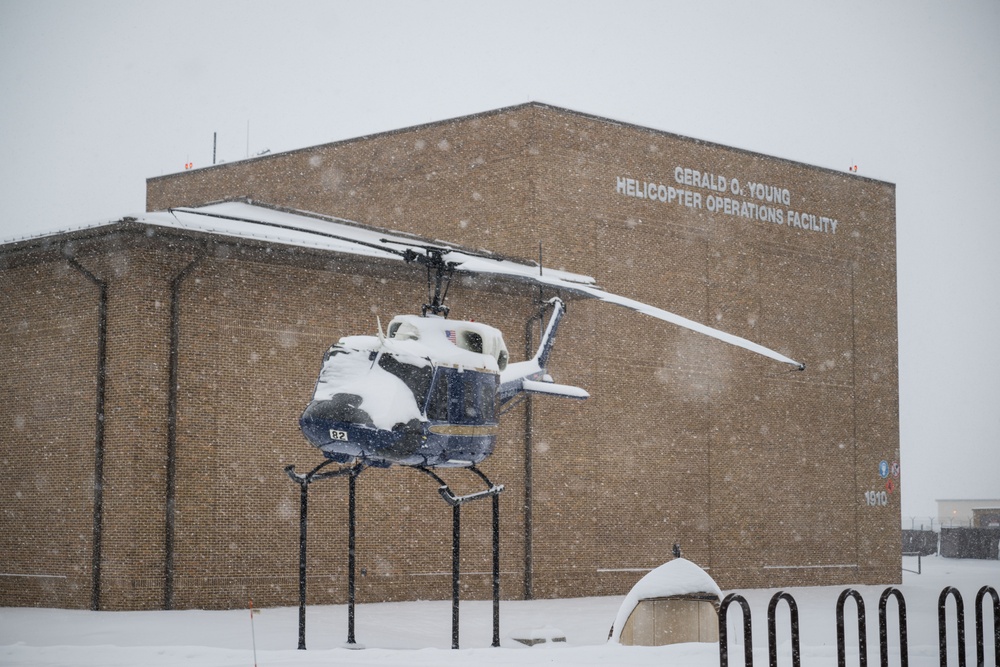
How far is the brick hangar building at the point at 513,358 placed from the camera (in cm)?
2122

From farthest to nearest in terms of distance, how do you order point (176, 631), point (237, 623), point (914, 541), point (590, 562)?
point (914, 541), point (590, 562), point (237, 623), point (176, 631)

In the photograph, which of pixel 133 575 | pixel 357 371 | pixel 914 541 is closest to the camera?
pixel 357 371

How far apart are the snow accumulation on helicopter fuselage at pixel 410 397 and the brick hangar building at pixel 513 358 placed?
13.3 ft

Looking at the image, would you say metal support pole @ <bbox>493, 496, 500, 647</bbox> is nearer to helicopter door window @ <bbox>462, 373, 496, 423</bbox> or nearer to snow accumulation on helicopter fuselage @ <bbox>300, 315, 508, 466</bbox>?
snow accumulation on helicopter fuselage @ <bbox>300, 315, 508, 466</bbox>

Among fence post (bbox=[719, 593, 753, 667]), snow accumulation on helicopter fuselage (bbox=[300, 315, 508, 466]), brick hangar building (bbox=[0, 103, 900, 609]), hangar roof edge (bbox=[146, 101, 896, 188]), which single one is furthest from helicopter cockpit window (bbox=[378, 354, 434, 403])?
hangar roof edge (bbox=[146, 101, 896, 188])

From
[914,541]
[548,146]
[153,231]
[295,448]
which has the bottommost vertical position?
[914,541]

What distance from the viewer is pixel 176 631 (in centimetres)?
1752

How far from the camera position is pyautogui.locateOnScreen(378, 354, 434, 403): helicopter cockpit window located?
1466 cm

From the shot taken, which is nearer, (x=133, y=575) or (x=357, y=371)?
(x=357, y=371)

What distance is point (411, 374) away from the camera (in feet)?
48.4

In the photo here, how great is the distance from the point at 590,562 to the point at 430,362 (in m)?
12.5

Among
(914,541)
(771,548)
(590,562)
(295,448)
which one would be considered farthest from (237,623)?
(914,541)

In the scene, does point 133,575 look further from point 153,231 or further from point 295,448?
point 153,231

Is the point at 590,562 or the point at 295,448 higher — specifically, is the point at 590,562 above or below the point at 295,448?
below
